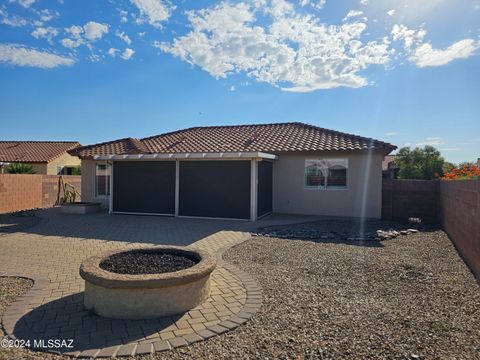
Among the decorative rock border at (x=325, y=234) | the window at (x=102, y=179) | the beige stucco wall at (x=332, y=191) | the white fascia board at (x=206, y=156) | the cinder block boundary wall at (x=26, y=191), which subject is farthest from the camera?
the window at (x=102, y=179)

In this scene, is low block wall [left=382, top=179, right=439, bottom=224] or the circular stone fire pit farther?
low block wall [left=382, top=179, right=439, bottom=224]

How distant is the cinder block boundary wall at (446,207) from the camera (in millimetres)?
6031

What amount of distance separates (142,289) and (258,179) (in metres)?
9.02

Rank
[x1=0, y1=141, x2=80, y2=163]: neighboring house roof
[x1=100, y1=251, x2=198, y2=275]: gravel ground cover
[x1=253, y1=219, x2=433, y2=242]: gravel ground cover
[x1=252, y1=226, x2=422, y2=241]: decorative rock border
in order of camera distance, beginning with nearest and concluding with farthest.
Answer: [x1=100, y1=251, x2=198, y2=275]: gravel ground cover, [x1=252, y1=226, x2=422, y2=241]: decorative rock border, [x1=253, y1=219, x2=433, y2=242]: gravel ground cover, [x1=0, y1=141, x2=80, y2=163]: neighboring house roof

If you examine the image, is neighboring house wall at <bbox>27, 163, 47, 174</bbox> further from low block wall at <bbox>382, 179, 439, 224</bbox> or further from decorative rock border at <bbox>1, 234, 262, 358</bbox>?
low block wall at <bbox>382, 179, 439, 224</bbox>

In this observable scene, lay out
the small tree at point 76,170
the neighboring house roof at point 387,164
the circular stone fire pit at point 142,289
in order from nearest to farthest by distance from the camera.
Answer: the circular stone fire pit at point 142,289 < the neighboring house roof at point 387,164 < the small tree at point 76,170

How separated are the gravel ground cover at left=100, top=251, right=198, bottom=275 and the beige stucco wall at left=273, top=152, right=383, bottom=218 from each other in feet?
31.5

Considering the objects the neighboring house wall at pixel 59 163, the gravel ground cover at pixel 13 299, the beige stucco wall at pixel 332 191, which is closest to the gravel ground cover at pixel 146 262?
the gravel ground cover at pixel 13 299

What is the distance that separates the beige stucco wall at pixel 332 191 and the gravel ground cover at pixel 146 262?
959cm

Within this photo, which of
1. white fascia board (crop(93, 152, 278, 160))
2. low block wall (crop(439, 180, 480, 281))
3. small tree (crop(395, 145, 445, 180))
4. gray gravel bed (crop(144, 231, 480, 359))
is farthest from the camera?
small tree (crop(395, 145, 445, 180))

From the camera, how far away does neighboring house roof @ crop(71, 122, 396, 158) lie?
1387 centimetres

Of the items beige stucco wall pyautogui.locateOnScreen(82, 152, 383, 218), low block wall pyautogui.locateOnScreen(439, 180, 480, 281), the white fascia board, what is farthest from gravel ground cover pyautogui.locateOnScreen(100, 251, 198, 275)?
beige stucco wall pyautogui.locateOnScreen(82, 152, 383, 218)

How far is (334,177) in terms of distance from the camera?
13.8 m

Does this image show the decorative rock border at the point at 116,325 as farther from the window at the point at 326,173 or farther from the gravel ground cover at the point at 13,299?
the window at the point at 326,173
